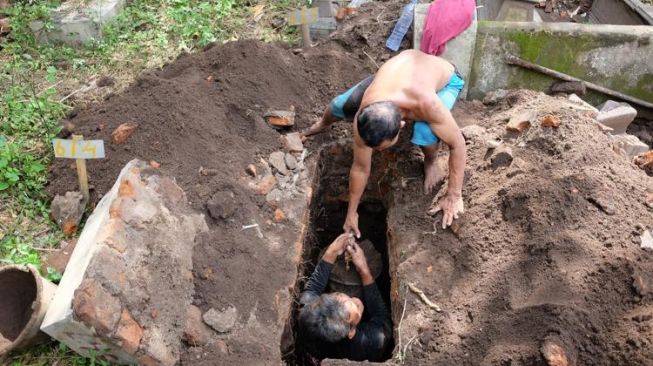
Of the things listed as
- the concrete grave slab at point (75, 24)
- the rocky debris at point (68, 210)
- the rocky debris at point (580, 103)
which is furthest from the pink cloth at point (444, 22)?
the concrete grave slab at point (75, 24)

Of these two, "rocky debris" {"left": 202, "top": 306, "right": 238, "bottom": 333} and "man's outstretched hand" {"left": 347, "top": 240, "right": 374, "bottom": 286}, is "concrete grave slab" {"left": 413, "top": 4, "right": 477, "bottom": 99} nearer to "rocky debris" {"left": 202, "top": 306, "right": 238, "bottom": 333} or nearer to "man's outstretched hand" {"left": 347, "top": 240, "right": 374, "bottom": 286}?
"man's outstretched hand" {"left": 347, "top": 240, "right": 374, "bottom": 286}

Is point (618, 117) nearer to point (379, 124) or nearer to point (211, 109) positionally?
point (379, 124)

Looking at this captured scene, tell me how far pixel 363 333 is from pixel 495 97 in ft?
7.45

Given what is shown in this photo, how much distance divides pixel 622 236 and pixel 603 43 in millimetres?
2216

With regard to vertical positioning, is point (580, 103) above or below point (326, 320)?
above

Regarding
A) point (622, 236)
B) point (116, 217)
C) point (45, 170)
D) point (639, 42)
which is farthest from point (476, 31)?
point (45, 170)

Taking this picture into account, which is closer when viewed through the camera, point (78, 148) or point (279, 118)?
point (78, 148)

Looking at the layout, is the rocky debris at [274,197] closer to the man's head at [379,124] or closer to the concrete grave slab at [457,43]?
the man's head at [379,124]

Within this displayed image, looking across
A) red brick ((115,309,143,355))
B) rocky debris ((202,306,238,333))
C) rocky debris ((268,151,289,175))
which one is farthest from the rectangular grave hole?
red brick ((115,309,143,355))

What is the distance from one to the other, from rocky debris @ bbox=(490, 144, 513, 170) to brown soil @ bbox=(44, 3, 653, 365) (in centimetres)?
5

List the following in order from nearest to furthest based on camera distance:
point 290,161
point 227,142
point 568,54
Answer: point 227,142
point 290,161
point 568,54

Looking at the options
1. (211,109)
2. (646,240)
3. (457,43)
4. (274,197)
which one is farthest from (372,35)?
(646,240)

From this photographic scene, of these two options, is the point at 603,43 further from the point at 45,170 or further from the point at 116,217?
the point at 45,170

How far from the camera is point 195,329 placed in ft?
9.62
